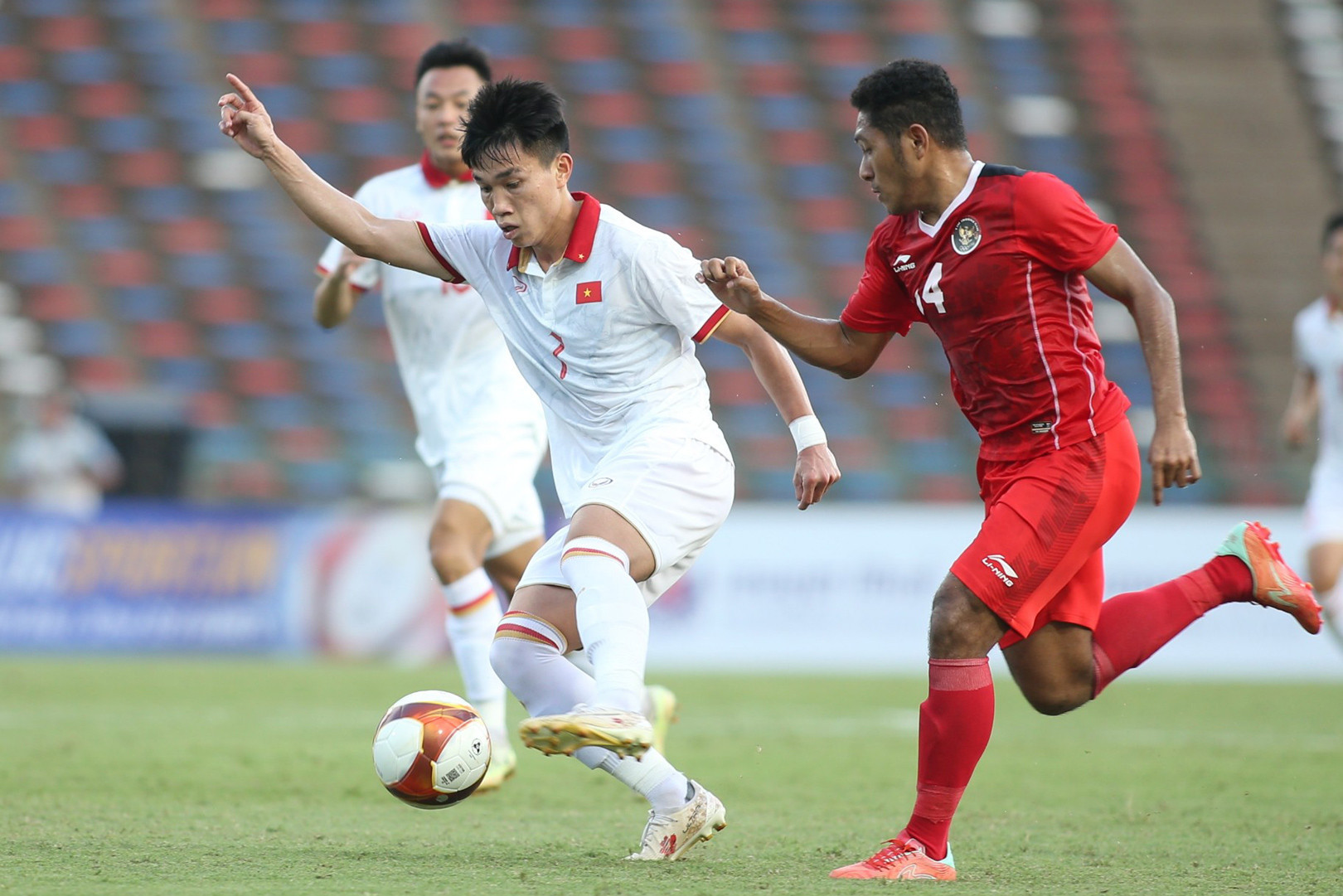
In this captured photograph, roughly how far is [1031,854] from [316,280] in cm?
1400

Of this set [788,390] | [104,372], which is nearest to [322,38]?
[104,372]

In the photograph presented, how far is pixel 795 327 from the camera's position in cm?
482

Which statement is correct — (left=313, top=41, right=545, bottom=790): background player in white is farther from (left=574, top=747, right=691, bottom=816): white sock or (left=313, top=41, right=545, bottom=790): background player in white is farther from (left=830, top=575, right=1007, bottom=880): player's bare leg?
(left=830, top=575, right=1007, bottom=880): player's bare leg

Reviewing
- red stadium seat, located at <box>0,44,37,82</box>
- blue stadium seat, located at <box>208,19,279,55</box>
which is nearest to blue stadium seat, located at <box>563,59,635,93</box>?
blue stadium seat, located at <box>208,19,279,55</box>

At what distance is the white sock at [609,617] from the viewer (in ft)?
13.9

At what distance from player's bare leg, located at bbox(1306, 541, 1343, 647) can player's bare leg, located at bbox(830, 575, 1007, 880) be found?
17.0ft

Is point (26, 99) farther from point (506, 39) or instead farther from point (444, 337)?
point (444, 337)

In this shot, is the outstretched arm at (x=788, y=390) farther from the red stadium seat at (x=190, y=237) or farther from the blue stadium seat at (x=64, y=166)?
the blue stadium seat at (x=64, y=166)

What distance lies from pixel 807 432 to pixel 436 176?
108 inches

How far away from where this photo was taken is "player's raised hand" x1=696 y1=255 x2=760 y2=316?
4.55 m

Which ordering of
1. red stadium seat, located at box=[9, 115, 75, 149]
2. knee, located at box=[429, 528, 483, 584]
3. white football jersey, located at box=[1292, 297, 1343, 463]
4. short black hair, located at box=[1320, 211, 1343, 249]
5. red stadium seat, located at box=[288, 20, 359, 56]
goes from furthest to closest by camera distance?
red stadium seat, located at box=[288, 20, 359, 56] < red stadium seat, located at box=[9, 115, 75, 149] < white football jersey, located at box=[1292, 297, 1343, 463] < short black hair, located at box=[1320, 211, 1343, 249] < knee, located at box=[429, 528, 483, 584]

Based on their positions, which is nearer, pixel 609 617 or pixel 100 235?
pixel 609 617

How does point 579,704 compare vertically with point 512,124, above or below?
below

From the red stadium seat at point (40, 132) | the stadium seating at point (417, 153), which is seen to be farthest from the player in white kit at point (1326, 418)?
the red stadium seat at point (40, 132)
